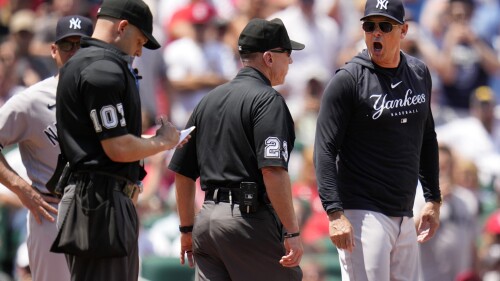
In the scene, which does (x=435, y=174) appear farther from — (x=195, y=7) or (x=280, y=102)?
(x=195, y=7)

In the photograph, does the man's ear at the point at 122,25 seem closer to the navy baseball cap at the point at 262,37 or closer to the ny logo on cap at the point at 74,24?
the navy baseball cap at the point at 262,37

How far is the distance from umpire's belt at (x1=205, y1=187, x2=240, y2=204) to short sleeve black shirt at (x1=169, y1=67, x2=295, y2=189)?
0.04 meters

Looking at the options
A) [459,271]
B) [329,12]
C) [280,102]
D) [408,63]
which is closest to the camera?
[280,102]

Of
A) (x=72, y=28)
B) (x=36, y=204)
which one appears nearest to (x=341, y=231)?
(x=36, y=204)

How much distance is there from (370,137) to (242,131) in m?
0.83

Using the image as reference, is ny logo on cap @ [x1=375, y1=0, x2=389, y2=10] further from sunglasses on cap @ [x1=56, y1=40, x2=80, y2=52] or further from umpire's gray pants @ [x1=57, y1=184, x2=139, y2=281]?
sunglasses on cap @ [x1=56, y1=40, x2=80, y2=52]

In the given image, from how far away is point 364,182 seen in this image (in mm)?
6645

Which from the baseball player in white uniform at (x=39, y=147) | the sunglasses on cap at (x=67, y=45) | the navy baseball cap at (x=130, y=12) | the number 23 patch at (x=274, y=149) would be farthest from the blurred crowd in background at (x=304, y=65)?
the navy baseball cap at (x=130, y=12)

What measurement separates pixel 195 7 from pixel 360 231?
25.3ft


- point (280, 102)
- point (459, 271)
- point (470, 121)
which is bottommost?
point (459, 271)

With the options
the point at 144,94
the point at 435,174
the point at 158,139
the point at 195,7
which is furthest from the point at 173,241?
the point at 158,139

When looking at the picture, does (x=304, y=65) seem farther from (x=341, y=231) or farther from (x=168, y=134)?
(x=168, y=134)

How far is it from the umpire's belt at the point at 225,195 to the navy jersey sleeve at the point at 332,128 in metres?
0.51

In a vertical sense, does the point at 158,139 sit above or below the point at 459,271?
above
